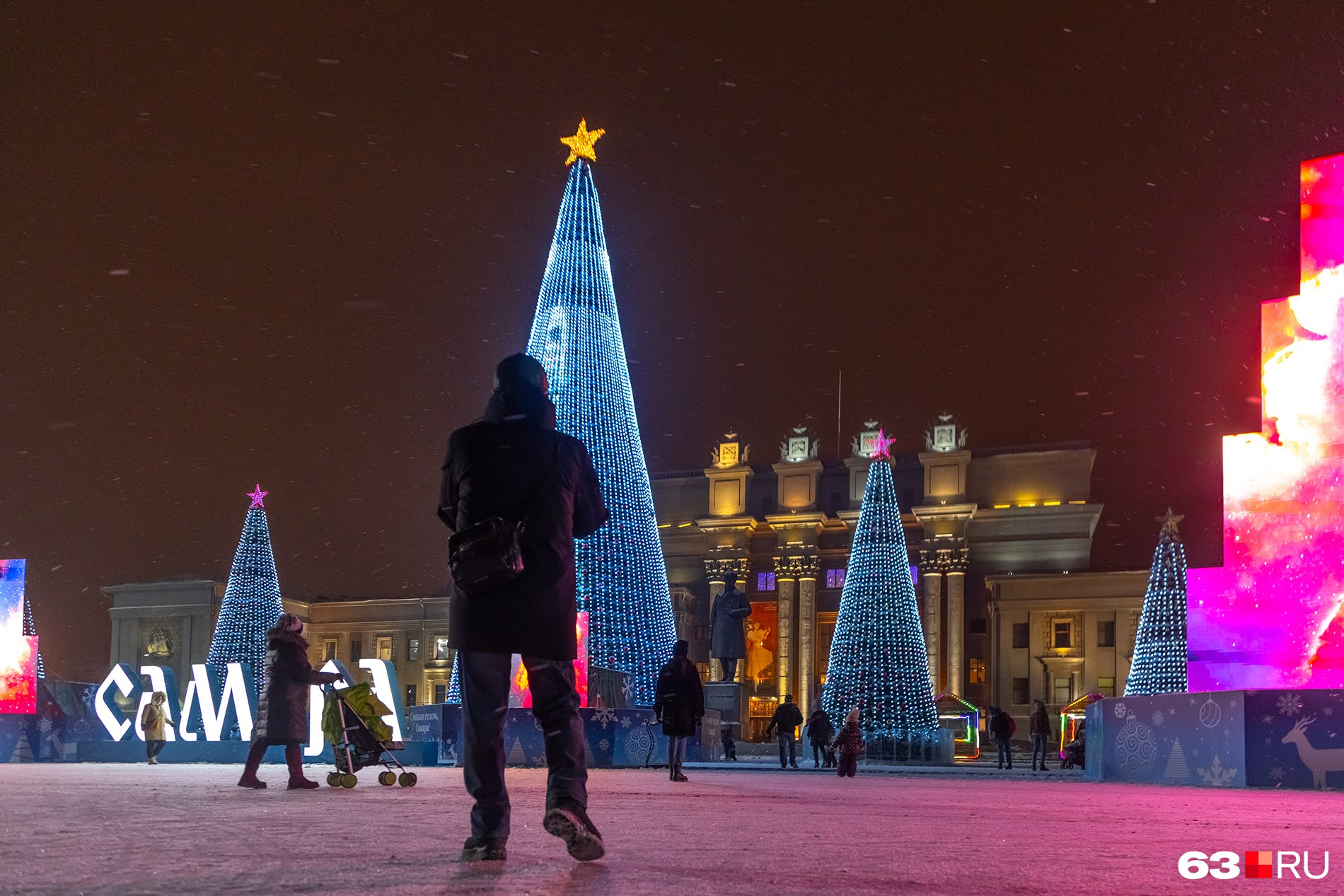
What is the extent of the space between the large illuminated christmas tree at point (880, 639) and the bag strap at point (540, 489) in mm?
33548

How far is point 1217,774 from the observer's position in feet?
49.2

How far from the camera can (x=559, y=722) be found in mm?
4652

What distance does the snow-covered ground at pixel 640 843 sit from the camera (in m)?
3.75

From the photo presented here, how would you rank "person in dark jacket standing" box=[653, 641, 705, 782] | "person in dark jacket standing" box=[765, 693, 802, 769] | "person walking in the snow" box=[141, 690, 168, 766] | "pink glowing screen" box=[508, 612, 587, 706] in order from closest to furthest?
"person in dark jacket standing" box=[653, 641, 705, 782] → "person walking in the snow" box=[141, 690, 168, 766] → "pink glowing screen" box=[508, 612, 587, 706] → "person in dark jacket standing" box=[765, 693, 802, 769]

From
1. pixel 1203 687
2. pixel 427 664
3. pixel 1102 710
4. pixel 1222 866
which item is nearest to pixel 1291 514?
pixel 1203 687

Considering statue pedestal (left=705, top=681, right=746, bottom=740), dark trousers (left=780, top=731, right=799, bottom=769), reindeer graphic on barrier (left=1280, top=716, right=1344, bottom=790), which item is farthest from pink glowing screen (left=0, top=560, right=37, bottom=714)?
reindeer graphic on barrier (left=1280, top=716, right=1344, bottom=790)

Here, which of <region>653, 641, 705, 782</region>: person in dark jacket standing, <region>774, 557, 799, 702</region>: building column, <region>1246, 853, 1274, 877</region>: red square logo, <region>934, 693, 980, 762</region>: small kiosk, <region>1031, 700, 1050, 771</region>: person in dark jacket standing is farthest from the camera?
<region>774, 557, 799, 702</region>: building column

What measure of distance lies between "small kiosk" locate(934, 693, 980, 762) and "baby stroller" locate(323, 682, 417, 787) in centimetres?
3548

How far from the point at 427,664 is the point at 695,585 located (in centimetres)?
1521

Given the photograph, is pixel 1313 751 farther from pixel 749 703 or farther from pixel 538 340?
pixel 749 703

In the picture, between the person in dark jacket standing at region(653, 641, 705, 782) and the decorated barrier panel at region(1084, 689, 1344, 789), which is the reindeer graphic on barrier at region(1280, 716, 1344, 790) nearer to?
the decorated barrier panel at region(1084, 689, 1344, 789)

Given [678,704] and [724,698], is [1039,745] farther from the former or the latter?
[678,704]

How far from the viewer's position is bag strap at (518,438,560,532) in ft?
15.4

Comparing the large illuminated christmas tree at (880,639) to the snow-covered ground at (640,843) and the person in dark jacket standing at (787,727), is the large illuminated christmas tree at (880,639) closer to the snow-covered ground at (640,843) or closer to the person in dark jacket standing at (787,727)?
the person in dark jacket standing at (787,727)
